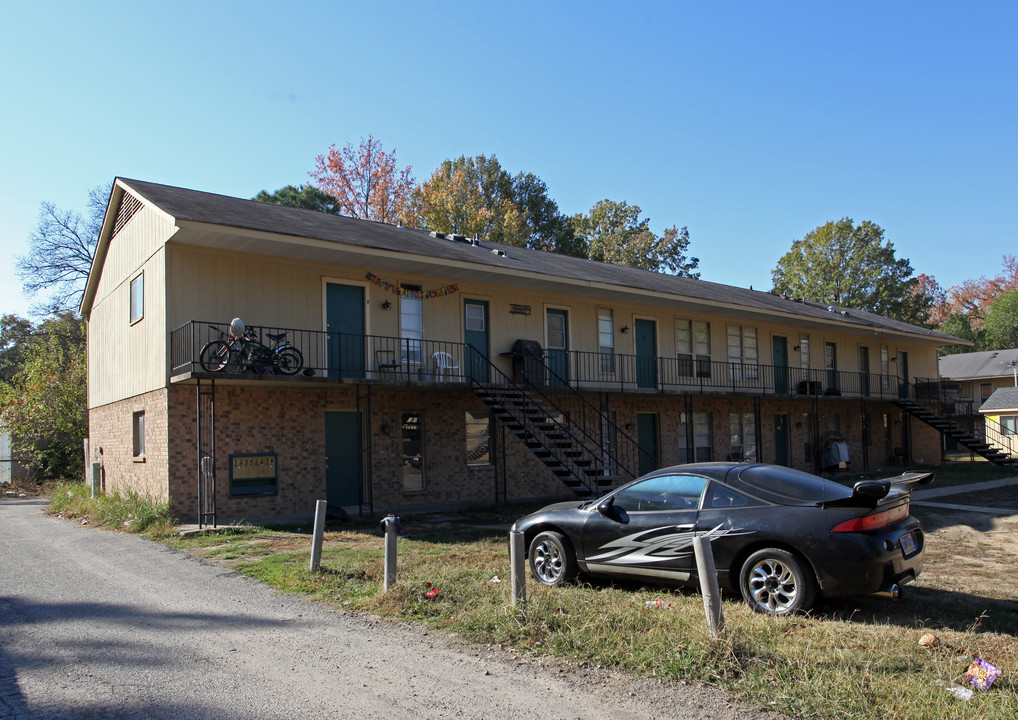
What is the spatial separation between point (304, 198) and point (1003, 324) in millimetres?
49828

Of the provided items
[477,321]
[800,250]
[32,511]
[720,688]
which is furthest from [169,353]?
[800,250]

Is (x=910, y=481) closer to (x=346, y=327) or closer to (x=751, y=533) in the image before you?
(x=751, y=533)

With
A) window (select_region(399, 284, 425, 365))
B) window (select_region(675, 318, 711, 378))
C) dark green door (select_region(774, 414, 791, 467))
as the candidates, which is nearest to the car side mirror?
window (select_region(399, 284, 425, 365))

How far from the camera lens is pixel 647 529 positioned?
25.0 feet

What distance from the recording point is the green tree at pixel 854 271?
158 ft

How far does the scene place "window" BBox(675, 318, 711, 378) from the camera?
23.7 metres

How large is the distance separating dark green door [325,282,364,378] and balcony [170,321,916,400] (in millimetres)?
23

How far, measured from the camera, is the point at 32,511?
803 inches

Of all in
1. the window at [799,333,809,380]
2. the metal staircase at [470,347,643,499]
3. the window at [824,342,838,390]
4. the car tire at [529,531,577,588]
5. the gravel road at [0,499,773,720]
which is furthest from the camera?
the window at [824,342,838,390]

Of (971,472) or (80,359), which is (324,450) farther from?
(971,472)

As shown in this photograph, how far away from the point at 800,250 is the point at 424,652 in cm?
4908

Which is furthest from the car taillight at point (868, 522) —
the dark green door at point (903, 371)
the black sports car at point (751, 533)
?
the dark green door at point (903, 371)

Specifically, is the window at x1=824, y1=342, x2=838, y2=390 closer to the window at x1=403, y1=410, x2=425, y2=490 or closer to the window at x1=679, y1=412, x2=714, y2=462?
the window at x1=679, y1=412, x2=714, y2=462

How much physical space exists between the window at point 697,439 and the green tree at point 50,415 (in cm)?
2042
